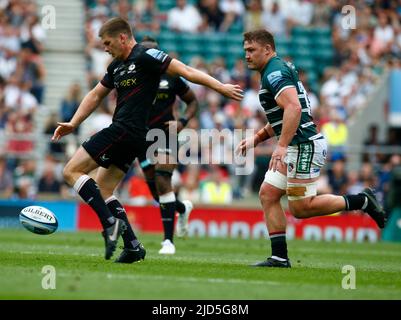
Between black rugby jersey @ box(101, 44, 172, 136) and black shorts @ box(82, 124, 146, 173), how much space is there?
0.27 feet

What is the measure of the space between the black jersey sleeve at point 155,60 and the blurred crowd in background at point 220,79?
10.5 meters

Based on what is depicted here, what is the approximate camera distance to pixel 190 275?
10.1 meters

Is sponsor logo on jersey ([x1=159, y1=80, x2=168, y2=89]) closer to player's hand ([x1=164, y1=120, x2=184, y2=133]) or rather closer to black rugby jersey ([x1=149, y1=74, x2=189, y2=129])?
black rugby jersey ([x1=149, y1=74, x2=189, y2=129])

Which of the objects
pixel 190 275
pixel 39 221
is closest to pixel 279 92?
pixel 190 275

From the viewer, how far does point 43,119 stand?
24.8 meters

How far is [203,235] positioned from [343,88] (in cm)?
727

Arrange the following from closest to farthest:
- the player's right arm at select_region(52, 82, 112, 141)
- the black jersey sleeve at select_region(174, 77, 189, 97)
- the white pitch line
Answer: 1. the white pitch line
2. the player's right arm at select_region(52, 82, 112, 141)
3. the black jersey sleeve at select_region(174, 77, 189, 97)

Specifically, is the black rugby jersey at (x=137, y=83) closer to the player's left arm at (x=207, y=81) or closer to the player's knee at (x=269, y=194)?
the player's left arm at (x=207, y=81)

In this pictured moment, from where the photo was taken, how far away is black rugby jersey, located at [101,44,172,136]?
429 inches

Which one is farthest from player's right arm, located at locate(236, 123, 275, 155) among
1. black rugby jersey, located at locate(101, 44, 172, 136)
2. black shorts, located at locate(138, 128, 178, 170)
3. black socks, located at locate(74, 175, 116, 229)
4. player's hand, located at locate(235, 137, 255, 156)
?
black shorts, located at locate(138, 128, 178, 170)

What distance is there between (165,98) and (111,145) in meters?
3.58

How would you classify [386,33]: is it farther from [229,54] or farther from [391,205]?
[391,205]
